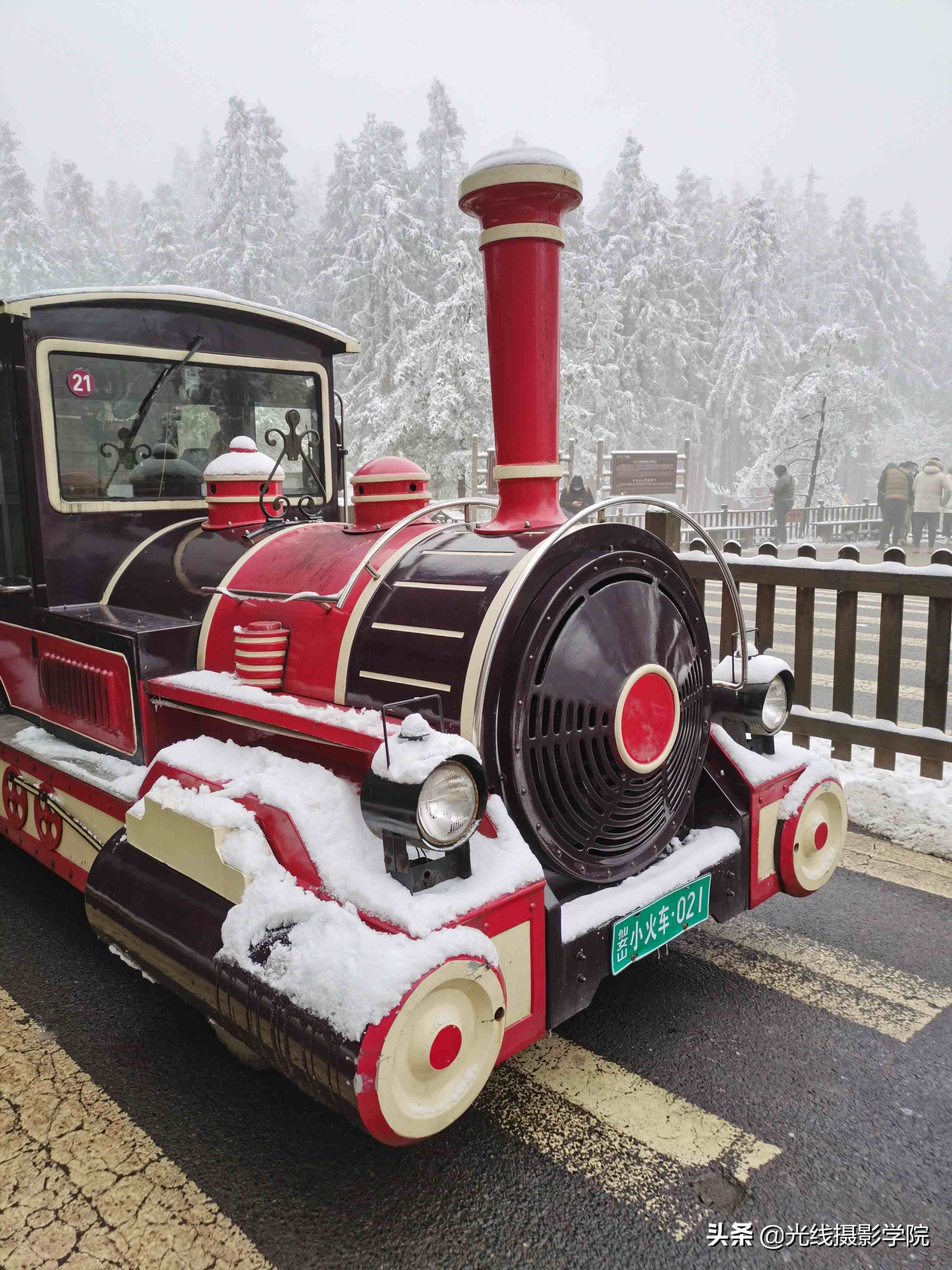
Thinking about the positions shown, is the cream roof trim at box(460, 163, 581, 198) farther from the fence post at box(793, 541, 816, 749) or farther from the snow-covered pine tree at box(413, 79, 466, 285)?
the snow-covered pine tree at box(413, 79, 466, 285)

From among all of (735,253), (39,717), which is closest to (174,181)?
(735,253)

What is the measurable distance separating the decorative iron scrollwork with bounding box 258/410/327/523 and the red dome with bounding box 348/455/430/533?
1.46 feet

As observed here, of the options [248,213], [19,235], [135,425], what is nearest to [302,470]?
[135,425]

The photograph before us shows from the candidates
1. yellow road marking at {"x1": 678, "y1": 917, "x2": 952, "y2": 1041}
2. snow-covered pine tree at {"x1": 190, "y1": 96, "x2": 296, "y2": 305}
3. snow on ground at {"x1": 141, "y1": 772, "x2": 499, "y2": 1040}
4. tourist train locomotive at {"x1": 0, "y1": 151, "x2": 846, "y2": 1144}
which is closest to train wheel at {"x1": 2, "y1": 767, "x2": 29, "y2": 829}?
tourist train locomotive at {"x1": 0, "y1": 151, "x2": 846, "y2": 1144}

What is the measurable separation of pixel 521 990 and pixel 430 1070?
1.13ft

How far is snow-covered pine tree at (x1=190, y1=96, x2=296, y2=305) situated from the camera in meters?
34.2

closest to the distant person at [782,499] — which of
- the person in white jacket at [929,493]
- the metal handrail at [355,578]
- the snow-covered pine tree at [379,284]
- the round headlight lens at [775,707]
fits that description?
the person in white jacket at [929,493]

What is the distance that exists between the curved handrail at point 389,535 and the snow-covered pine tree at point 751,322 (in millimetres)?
40260

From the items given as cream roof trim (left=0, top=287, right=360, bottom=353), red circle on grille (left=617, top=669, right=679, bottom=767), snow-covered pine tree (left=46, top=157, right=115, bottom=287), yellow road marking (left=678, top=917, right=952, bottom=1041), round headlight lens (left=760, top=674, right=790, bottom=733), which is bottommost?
yellow road marking (left=678, top=917, right=952, bottom=1041)

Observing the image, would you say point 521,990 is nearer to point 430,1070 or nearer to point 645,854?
point 430,1070

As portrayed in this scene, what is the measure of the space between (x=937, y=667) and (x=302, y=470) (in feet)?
11.4

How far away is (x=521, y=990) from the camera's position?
6.91ft

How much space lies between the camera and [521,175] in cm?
237

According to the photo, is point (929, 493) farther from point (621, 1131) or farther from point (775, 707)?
point (621, 1131)
